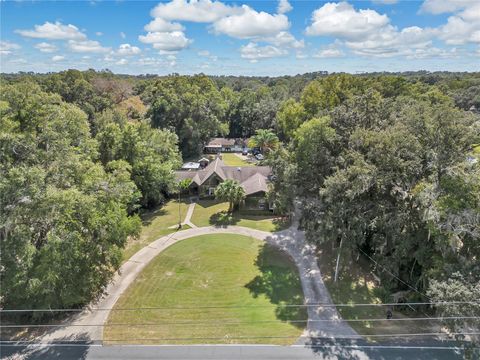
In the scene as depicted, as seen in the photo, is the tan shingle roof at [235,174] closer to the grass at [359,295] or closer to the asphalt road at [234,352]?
the grass at [359,295]

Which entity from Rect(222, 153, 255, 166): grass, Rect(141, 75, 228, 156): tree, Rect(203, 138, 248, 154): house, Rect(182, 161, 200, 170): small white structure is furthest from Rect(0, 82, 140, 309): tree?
Rect(203, 138, 248, 154): house

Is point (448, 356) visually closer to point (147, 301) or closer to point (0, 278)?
point (147, 301)

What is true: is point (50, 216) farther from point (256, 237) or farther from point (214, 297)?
point (256, 237)

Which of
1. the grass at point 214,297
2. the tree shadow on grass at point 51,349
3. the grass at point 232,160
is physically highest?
the grass at point 232,160

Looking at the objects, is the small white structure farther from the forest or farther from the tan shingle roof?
the forest

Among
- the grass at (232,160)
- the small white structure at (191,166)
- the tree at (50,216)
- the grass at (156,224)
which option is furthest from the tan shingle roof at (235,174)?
the tree at (50,216)

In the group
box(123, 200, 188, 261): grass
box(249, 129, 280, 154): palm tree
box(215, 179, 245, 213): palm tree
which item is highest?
box(249, 129, 280, 154): palm tree

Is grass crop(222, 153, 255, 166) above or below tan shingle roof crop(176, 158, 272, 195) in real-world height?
below
